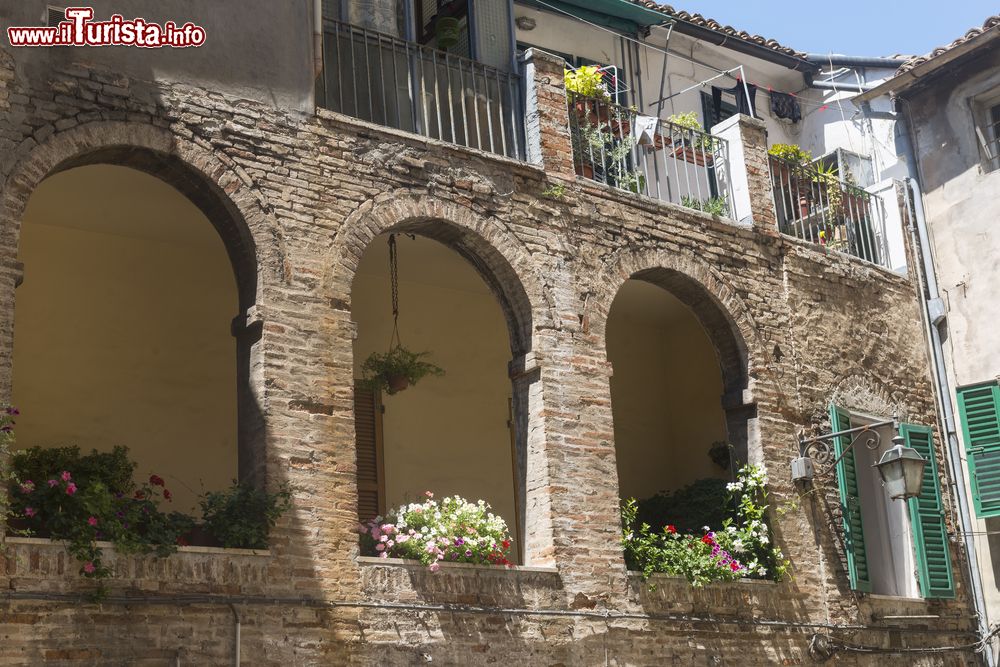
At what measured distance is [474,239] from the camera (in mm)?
10938

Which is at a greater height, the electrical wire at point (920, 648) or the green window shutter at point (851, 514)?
the green window shutter at point (851, 514)

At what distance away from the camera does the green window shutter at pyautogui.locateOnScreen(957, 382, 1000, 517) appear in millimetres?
13508

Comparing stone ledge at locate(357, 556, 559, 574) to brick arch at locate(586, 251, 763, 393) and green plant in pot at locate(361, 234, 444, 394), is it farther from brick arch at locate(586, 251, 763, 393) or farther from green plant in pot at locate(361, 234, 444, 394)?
brick arch at locate(586, 251, 763, 393)

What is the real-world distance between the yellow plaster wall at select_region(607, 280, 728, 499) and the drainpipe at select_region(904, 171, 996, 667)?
87.2 inches

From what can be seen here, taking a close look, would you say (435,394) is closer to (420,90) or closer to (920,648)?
(420,90)

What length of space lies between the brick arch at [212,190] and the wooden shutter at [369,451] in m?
2.85

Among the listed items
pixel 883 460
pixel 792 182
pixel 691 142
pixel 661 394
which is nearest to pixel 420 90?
pixel 691 142

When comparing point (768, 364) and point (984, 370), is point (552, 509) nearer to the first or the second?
point (768, 364)

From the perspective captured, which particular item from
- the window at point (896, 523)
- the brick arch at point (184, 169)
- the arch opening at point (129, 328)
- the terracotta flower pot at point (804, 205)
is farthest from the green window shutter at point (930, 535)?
the brick arch at point (184, 169)

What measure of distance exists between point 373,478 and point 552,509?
8.25ft

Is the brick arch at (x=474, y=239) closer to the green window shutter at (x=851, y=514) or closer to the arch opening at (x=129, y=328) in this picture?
the arch opening at (x=129, y=328)

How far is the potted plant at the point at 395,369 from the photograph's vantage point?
39.7 feet

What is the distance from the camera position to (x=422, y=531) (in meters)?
9.88

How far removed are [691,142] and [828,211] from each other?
2.03m
